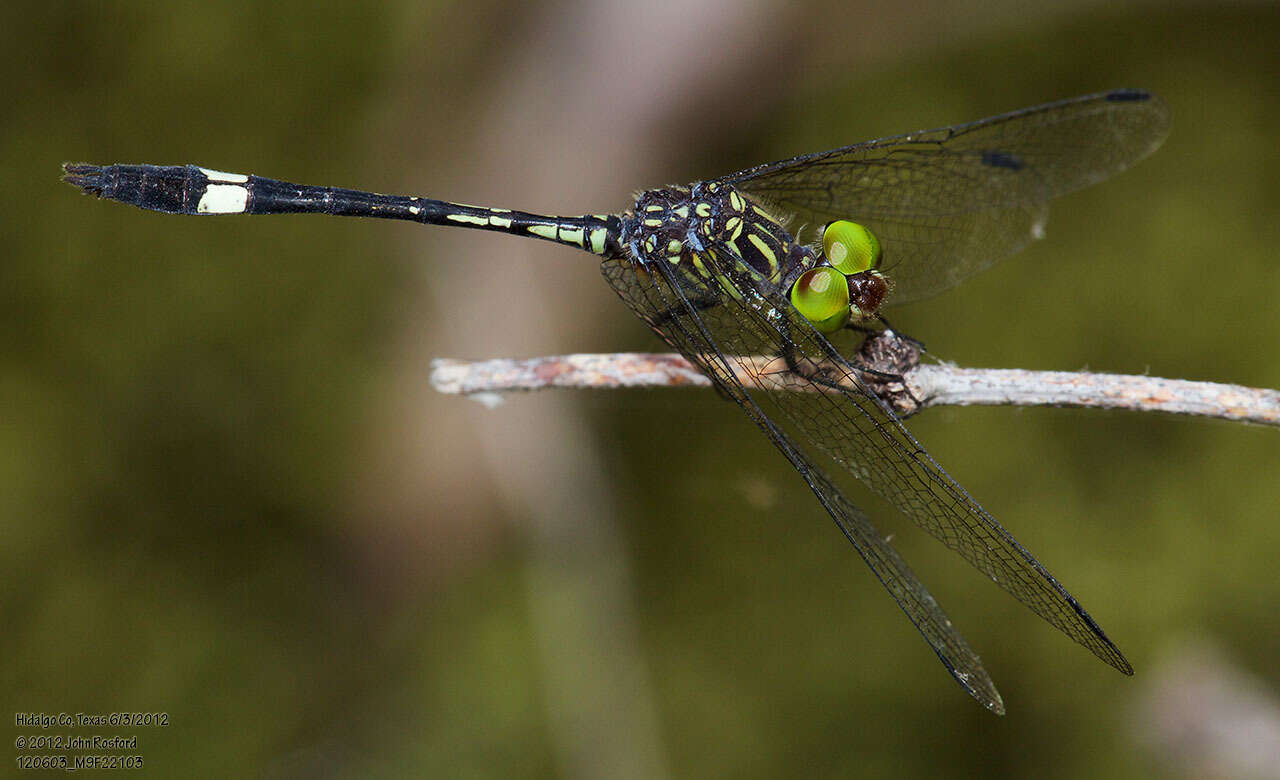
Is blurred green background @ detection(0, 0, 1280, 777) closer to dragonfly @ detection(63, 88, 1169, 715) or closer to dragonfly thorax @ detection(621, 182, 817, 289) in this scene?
dragonfly @ detection(63, 88, 1169, 715)

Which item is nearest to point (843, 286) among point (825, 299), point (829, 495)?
point (825, 299)

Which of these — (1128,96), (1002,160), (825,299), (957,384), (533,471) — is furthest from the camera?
(533,471)

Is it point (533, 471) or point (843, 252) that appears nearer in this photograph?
point (843, 252)

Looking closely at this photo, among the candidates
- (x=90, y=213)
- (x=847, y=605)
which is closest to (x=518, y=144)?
(x=90, y=213)

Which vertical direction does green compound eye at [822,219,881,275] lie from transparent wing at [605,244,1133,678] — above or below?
above

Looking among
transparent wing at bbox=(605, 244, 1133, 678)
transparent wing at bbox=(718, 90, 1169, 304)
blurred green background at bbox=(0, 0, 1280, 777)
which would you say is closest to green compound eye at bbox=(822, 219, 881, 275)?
transparent wing at bbox=(605, 244, 1133, 678)

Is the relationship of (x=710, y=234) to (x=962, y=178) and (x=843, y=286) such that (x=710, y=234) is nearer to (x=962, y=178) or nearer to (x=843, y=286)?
(x=843, y=286)

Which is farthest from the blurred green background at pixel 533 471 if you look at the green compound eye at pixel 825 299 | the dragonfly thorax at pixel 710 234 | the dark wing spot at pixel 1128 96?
the green compound eye at pixel 825 299

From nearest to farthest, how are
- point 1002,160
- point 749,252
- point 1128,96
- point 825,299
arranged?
1. point 825,299
2. point 749,252
3. point 1128,96
4. point 1002,160
